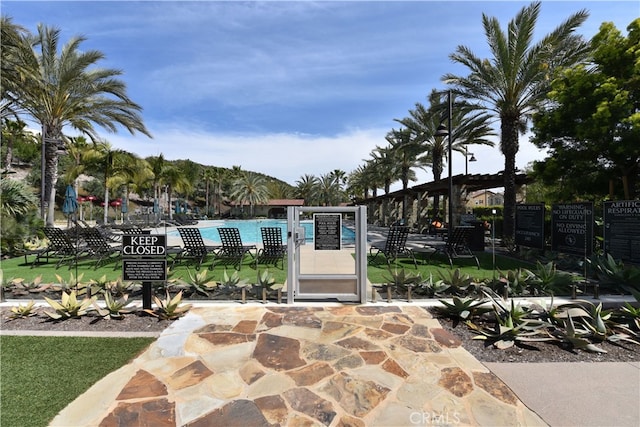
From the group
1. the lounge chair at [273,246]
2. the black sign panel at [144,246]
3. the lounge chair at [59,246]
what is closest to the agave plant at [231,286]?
the black sign panel at [144,246]

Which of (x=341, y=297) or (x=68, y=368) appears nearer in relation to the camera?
(x=68, y=368)

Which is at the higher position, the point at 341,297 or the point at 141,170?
the point at 141,170

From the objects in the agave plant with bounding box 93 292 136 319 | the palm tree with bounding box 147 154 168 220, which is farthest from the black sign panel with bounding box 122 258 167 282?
the palm tree with bounding box 147 154 168 220

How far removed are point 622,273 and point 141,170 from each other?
34449 mm

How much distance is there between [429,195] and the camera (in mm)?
23922

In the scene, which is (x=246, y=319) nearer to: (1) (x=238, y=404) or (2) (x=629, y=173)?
(1) (x=238, y=404)

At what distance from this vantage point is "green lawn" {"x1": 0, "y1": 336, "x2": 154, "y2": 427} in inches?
107

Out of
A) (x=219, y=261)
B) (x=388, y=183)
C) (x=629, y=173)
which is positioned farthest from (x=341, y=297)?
(x=388, y=183)

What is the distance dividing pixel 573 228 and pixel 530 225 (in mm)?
1846

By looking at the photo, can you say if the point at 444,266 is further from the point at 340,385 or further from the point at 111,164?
the point at 111,164

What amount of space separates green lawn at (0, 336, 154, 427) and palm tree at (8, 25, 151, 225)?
12.8 meters

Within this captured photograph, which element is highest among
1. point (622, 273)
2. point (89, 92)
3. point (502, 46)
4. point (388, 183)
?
point (502, 46)

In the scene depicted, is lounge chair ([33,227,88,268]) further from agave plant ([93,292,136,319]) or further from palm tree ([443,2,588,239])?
palm tree ([443,2,588,239])

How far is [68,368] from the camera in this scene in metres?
3.38
